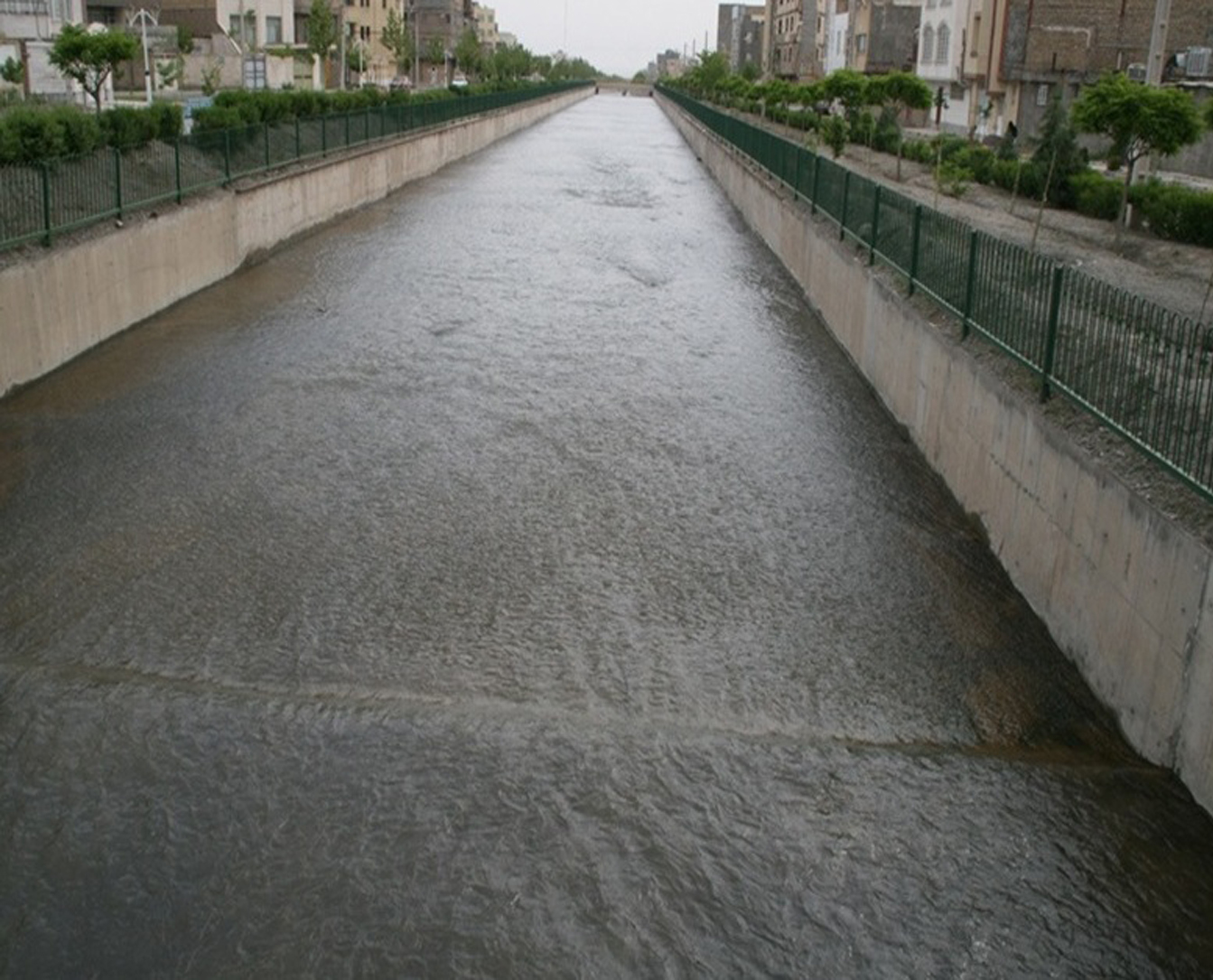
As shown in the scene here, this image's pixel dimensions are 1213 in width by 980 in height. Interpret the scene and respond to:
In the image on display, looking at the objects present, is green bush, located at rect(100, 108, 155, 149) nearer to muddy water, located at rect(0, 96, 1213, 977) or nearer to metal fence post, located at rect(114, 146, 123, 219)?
metal fence post, located at rect(114, 146, 123, 219)

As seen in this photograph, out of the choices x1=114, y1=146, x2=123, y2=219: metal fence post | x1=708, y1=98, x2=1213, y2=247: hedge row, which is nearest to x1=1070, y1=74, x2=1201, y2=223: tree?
x1=708, y1=98, x2=1213, y2=247: hedge row

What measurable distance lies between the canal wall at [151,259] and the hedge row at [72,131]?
1135 millimetres

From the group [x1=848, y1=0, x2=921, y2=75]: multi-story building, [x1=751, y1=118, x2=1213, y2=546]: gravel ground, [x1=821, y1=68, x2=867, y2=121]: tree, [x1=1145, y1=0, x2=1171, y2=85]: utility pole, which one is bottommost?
[x1=751, y1=118, x2=1213, y2=546]: gravel ground

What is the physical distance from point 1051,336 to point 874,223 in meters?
7.15

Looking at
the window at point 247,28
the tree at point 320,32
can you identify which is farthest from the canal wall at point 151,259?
the window at point 247,28

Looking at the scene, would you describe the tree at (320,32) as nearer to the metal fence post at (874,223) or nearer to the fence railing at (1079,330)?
the metal fence post at (874,223)

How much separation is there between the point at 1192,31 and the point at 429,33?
285 ft

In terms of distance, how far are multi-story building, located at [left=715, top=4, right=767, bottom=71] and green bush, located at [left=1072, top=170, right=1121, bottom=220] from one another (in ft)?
373

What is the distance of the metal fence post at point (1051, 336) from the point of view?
31.4 ft

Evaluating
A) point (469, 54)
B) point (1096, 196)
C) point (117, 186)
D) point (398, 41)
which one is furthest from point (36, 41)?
point (469, 54)

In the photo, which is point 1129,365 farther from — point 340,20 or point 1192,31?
point 340,20

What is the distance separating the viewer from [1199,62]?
4503 centimetres

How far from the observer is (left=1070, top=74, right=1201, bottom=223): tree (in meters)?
19.7

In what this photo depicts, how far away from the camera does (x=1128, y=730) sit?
24.2 ft
